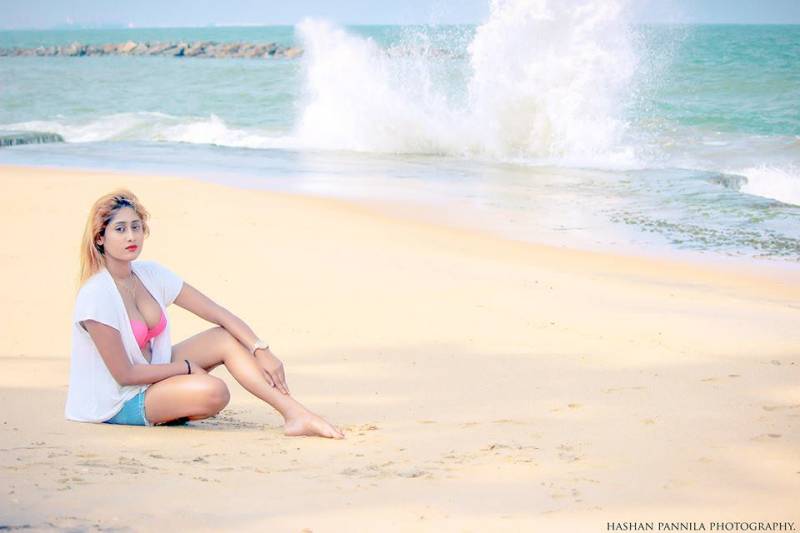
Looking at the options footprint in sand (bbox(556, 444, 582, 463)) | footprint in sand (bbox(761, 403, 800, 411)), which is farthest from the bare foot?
footprint in sand (bbox(761, 403, 800, 411))

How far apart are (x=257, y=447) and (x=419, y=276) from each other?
414cm

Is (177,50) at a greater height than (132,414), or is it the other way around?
(177,50)

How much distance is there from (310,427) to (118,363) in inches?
32.7

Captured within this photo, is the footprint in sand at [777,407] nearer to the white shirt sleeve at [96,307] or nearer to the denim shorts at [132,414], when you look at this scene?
the denim shorts at [132,414]

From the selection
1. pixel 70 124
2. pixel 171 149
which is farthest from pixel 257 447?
pixel 70 124

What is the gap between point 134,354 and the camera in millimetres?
4438

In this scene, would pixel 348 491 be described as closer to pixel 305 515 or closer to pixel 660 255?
pixel 305 515

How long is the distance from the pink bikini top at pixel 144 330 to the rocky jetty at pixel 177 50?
237 feet

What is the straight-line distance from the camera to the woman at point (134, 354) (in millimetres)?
4320

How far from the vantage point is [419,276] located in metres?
8.23

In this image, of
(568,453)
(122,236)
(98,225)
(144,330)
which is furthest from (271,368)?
(568,453)

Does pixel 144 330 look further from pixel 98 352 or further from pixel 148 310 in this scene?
pixel 98 352

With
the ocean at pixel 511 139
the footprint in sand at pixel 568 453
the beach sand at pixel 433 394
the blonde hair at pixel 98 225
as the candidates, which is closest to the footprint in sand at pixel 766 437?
the beach sand at pixel 433 394

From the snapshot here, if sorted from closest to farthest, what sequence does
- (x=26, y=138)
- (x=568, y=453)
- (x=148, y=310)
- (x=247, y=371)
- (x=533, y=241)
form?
1. (x=568, y=453)
2. (x=148, y=310)
3. (x=247, y=371)
4. (x=533, y=241)
5. (x=26, y=138)
